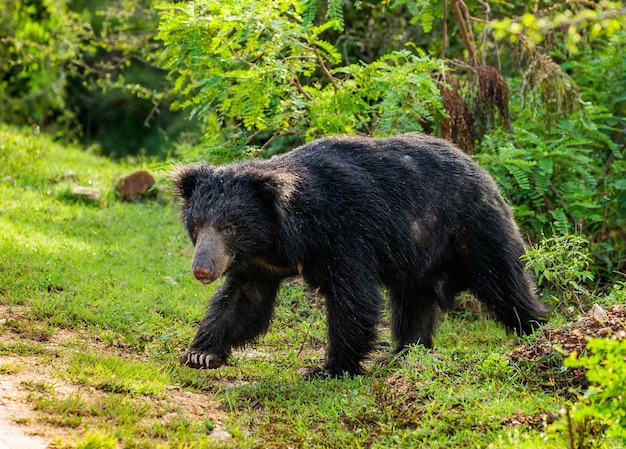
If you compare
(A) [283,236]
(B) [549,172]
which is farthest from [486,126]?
(A) [283,236]

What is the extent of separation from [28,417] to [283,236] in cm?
200

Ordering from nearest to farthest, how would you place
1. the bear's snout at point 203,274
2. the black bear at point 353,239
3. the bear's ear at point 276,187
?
the bear's snout at point 203,274 < the bear's ear at point 276,187 < the black bear at point 353,239

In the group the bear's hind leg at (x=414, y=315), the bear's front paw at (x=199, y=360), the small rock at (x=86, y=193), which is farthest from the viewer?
the small rock at (x=86, y=193)

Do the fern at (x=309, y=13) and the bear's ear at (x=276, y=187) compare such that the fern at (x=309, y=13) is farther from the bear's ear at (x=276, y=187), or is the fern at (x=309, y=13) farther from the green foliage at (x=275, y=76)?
the bear's ear at (x=276, y=187)

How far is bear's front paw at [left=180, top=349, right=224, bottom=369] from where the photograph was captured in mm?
5617

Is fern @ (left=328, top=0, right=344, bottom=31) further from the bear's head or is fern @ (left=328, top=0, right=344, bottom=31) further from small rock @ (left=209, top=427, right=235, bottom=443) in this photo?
small rock @ (left=209, top=427, right=235, bottom=443)

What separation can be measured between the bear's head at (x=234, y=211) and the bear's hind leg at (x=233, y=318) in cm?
31

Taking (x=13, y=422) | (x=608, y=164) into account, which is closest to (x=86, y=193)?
→ (x=608, y=164)

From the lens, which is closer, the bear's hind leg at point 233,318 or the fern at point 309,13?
the bear's hind leg at point 233,318

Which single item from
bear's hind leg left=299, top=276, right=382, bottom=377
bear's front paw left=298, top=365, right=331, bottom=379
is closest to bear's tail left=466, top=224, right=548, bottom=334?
bear's hind leg left=299, top=276, right=382, bottom=377

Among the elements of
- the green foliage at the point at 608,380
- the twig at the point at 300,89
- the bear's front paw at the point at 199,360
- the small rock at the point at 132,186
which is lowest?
the small rock at the point at 132,186

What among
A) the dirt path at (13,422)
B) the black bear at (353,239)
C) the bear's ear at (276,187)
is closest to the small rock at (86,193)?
the black bear at (353,239)

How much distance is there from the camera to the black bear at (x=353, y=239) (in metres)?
5.51

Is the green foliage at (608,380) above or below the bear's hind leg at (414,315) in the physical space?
above
